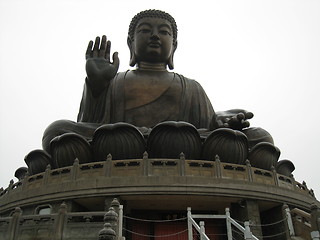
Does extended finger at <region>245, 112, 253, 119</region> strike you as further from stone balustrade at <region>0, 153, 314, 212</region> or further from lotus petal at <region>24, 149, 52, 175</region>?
lotus petal at <region>24, 149, 52, 175</region>

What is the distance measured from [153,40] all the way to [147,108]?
2866mm

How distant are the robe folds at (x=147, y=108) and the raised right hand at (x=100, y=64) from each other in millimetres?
421

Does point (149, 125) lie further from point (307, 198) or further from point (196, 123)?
point (307, 198)

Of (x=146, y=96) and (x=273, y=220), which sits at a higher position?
(x=146, y=96)

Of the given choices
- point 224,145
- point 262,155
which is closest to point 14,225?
point 224,145

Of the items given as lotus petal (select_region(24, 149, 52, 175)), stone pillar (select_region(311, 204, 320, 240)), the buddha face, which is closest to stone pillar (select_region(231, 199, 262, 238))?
stone pillar (select_region(311, 204, 320, 240))

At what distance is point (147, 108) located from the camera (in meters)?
12.9

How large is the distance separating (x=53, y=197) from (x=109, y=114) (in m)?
4.54

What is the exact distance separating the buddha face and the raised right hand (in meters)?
1.65

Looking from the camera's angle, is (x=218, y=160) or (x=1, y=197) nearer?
(x=218, y=160)

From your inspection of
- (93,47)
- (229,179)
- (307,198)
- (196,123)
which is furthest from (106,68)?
(307,198)

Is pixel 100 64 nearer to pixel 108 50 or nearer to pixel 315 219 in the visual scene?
pixel 108 50

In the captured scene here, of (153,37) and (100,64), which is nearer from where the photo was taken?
(100,64)

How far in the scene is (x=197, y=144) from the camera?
10.0 m
